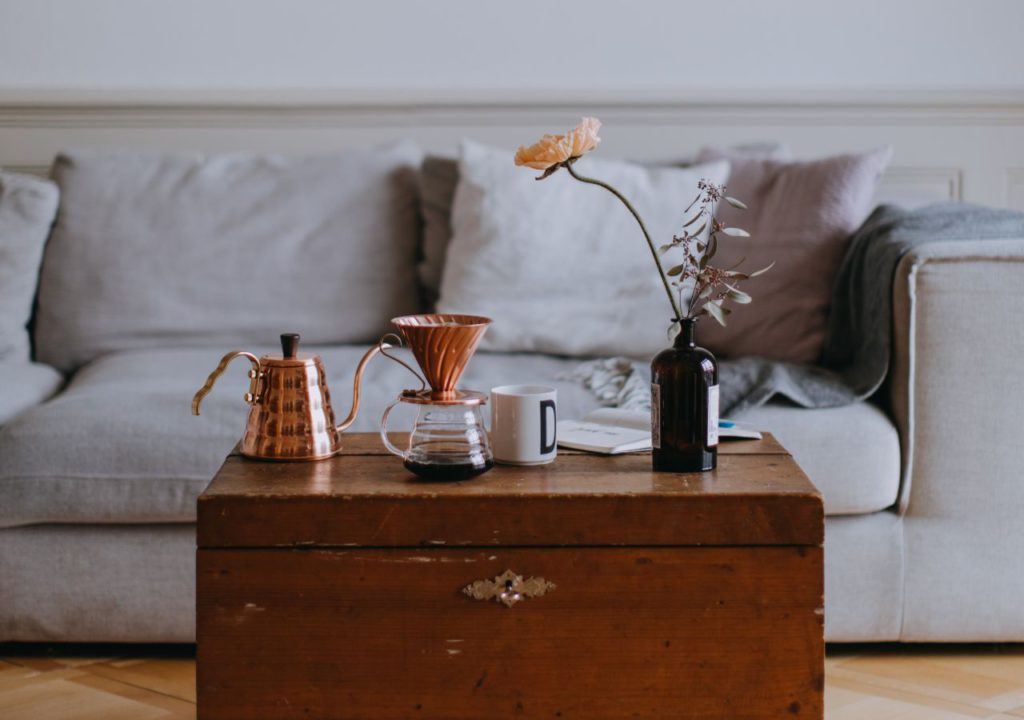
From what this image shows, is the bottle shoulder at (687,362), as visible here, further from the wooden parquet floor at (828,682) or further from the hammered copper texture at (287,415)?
the wooden parquet floor at (828,682)

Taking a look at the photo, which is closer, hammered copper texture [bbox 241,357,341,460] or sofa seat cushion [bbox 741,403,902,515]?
hammered copper texture [bbox 241,357,341,460]

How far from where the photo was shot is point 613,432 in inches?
56.8

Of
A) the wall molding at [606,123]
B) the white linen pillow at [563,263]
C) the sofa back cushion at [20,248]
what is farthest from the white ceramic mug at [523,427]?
the wall molding at [606,123]

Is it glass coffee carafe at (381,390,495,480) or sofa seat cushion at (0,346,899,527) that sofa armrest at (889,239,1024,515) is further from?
glass coffee carafe at (381,390,495,480)

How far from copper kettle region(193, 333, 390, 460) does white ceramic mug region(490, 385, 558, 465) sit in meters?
0.16

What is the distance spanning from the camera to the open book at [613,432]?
53.9 inches

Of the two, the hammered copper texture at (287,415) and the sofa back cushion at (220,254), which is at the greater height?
the sofa back cushion at (220,254)

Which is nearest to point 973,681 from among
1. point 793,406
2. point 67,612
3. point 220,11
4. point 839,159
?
point 793,406

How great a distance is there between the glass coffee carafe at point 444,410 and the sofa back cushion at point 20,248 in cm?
133

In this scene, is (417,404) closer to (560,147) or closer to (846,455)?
(560,147)

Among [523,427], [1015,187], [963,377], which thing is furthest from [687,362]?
[1015,187]

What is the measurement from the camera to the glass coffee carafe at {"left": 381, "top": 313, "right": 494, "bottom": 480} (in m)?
1.22

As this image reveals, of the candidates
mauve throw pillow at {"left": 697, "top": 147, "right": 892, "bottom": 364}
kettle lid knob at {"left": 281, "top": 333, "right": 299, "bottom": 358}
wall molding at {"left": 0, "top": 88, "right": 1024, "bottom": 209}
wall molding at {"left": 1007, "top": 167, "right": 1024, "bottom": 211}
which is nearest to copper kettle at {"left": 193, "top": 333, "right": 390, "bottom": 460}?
kettle lid knob at {"left": 281, "top": 333, "right": 299, "bottom": 358}

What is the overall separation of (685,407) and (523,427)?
0.19m
